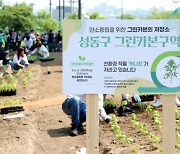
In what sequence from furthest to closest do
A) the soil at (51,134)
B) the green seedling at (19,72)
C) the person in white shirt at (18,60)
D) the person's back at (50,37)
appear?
the person's back at (50,37)
the person in white shirt at (18,60)
the green seedling at (19,72)
the soil at (51,134)

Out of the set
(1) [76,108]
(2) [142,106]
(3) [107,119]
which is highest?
(1) [76,108]

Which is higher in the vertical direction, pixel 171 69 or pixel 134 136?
pixel 171 69

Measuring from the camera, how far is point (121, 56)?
14.4 ft

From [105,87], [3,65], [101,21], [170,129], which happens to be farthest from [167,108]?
[3,65]

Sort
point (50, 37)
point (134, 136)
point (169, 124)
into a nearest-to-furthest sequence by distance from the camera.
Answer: point (169, 124)
point (134, 136)
point (50, 37)

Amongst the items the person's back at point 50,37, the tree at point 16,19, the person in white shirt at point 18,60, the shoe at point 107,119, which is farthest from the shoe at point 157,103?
the tree at point 16,19

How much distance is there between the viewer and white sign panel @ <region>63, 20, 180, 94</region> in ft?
14.3

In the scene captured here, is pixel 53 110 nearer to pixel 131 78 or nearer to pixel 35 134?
pixel 35 134

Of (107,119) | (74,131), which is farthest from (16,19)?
(74,131)

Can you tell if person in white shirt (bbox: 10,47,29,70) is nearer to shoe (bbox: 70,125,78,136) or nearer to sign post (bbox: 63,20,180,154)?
shoe (bbox: 70,125,78,136)

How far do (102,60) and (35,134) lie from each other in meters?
3.11

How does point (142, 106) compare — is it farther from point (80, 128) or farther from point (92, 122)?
point (92, 122)

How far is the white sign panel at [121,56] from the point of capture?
14.3 ft

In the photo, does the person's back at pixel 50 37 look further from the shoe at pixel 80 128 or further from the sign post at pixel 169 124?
the sign post at pixel 169 124
